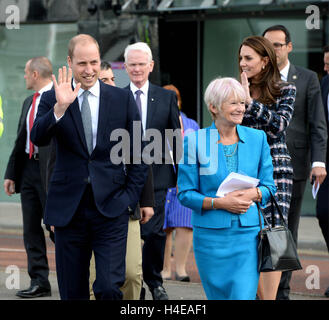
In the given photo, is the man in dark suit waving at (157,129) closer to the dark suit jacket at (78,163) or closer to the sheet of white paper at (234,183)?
the dark suit jacket at (78,163)

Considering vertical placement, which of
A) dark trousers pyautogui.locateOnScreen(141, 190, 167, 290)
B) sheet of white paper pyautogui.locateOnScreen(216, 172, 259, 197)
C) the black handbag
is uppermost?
sheet of white paper pyautogui.locateOnScreen(216, 172, 259, 197)

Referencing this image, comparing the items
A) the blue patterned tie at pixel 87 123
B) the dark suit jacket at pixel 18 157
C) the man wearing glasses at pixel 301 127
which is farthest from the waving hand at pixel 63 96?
the dark suit jacket at pixel 18 157

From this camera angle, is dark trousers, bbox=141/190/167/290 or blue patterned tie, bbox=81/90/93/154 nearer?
blue patterned tie, bbox=81/90/93/154

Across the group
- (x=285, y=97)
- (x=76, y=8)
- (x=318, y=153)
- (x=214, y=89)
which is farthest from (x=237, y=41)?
(x=214, y=89)

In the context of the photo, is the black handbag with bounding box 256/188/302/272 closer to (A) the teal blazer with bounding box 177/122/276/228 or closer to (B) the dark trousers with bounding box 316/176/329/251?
(A) the teal blazer with bounding box 177/122/276/228

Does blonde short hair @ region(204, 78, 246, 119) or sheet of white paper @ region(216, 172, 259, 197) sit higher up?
blonde short hair @ region(204, 78, 246, 119)

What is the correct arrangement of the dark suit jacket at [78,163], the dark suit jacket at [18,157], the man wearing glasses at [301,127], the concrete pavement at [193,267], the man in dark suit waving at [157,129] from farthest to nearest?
the dark suit jacket at [18,157]
the concrete pavement at [193,267]
the man in dark suit waving at [157,129]
the man wearing glasses at [301,127]
the dark suit jacket at [78,163]

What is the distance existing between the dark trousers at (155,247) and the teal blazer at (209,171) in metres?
2.09

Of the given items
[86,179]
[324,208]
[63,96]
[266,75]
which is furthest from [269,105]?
[324,208]

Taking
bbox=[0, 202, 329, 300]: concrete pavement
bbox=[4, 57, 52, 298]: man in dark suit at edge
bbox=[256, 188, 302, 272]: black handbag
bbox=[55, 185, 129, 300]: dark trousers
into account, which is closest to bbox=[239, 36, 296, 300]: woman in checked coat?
bbox=[256, 188, 302, 272]: black handbag

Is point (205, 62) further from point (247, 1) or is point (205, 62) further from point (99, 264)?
point (99, 264)

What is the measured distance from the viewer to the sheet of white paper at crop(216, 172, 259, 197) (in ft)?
16.8

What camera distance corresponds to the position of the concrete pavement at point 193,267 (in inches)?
314

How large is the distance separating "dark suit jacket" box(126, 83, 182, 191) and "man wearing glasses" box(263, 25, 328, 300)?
1.00m
